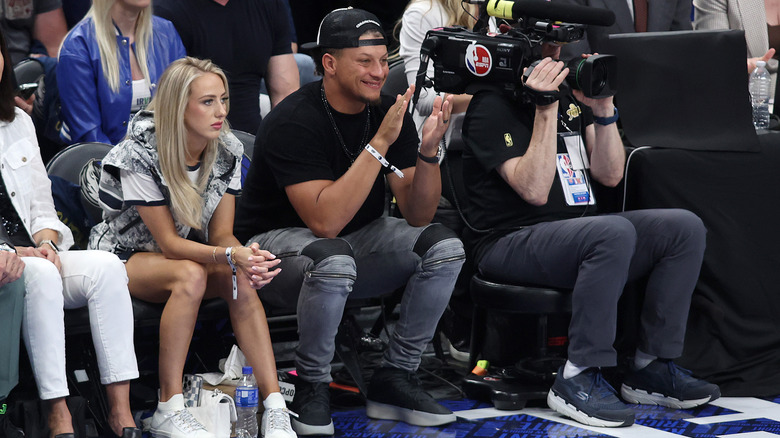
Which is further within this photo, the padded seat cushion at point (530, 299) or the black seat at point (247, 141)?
the black seat at point (247, 141)

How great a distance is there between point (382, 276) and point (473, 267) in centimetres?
45

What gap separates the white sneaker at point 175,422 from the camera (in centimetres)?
317

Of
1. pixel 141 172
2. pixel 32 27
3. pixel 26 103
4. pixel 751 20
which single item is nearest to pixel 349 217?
pixel 141 172

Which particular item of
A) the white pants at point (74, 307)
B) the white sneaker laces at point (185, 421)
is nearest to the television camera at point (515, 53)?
the white pants at point (74, 307)

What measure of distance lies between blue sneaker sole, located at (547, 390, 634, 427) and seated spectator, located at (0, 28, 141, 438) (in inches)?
54.4

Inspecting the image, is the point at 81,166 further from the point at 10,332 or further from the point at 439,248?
the point at 439,248

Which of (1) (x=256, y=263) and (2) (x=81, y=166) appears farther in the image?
(2) (x=81, y=166)

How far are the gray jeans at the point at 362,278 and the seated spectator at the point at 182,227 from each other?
0.43ft

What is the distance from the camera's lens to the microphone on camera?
3588 mm

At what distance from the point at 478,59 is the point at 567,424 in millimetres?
1268

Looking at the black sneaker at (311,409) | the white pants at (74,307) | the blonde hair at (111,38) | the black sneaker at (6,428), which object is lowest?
the black sneaker at (311,409)

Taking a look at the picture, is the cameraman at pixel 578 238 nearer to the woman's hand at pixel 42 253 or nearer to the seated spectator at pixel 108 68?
the seated spectator at pixel 108 68

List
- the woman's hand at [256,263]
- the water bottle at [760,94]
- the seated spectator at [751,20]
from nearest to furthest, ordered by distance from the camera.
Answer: the woman's hand at [256,263] → the water bottle at [760,94] → the seated spectator at [751,20]

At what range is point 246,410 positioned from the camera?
10.7ft
